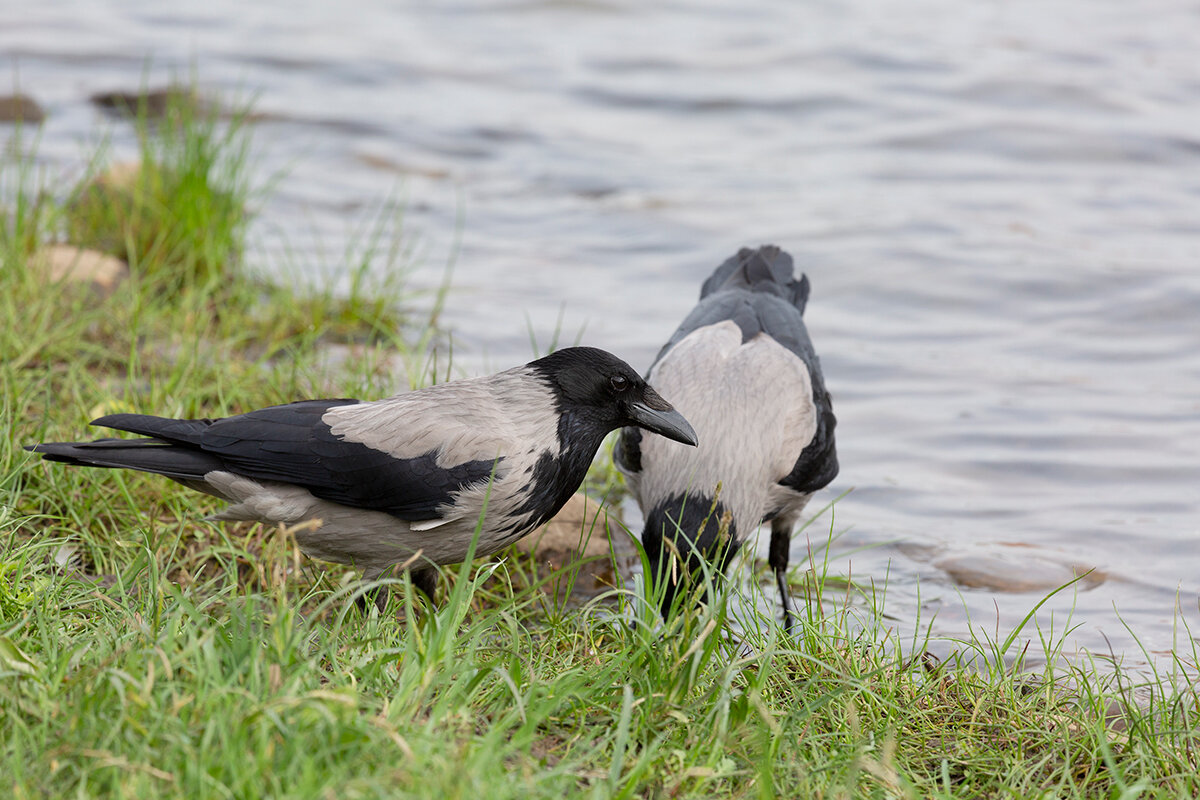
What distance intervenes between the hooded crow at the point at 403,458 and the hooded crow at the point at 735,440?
47 centimetres

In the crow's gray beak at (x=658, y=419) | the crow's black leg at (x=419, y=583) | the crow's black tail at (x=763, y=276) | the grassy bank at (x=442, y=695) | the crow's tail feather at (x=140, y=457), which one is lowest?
the crow's black leg at (x=419, y=583)

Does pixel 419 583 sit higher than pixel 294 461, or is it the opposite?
pixel 294 461

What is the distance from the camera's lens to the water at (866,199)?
589cm

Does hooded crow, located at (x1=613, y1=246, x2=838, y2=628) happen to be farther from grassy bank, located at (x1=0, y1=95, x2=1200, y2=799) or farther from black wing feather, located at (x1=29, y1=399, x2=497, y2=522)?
black wing feather, located at (x1=29, y1=399, x2=497, y2=522)

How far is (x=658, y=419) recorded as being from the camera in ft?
13.4

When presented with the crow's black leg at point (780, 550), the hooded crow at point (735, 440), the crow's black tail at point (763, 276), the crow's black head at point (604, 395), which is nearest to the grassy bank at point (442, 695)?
the crow's black leg at point (780, 550)

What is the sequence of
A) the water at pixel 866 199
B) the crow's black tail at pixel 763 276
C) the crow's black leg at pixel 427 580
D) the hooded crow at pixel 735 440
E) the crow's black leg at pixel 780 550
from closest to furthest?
the crow's black leg at pixel 427 580
the hooded crow at pixel 735 440
the crow's black leg at pixel 780 550
the crow's black tail at pixel 763 276
the water at pixel 866 199

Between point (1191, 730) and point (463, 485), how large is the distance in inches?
80.7

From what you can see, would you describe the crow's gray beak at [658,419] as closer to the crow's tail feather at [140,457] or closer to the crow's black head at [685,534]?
the crow's black head at [685,534]

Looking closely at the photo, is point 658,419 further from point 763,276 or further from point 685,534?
point 763,276

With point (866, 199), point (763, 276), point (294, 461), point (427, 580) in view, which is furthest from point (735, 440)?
point (866, 199)

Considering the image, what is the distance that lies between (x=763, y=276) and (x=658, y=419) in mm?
1844

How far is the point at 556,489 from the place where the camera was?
3898 millimetres

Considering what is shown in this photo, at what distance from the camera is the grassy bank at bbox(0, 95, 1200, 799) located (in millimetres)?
2523
